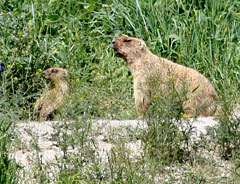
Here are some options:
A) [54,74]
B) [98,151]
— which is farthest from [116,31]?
[98,151]

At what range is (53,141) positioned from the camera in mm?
5836

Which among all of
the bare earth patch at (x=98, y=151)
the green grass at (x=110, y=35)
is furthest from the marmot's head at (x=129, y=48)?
the bare earth patch at (x=98, y=151)

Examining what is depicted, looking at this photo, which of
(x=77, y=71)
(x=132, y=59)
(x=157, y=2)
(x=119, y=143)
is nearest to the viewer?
(x=119, y=143)

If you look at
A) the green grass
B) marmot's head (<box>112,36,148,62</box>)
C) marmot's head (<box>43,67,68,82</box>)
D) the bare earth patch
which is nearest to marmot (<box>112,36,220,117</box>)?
marmot's head (<box>112,36,148,62</box>)

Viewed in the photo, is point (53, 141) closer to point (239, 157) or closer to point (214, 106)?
point (239, 157)

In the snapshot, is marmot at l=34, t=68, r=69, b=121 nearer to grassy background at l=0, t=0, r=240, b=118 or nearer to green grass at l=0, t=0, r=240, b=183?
green grass at l=0, t=0, r=240, b=183

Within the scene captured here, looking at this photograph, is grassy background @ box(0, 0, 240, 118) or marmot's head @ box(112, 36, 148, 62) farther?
grassy background @ box(0, 0, 240, 118)

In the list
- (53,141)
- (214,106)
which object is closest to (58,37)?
(214,106)

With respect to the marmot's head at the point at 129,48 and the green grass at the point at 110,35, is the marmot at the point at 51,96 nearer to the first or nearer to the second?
the green grass at the point at 110,35

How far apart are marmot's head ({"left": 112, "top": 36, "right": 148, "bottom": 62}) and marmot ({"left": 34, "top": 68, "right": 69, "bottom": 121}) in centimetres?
85

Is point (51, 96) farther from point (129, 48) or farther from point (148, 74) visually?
point (129, 48)

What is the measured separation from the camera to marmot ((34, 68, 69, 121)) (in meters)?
7.68

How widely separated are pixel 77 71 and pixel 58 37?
91cm

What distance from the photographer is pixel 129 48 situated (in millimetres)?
8664
